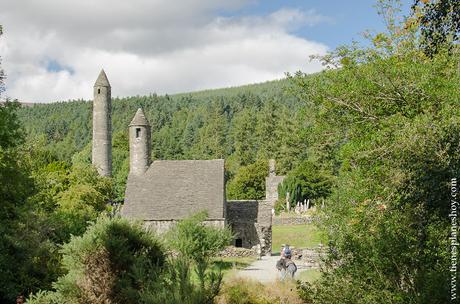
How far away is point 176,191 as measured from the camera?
3819 centimetres

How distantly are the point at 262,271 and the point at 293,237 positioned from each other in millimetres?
17076

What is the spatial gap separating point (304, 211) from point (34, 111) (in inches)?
5994

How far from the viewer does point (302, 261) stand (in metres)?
31.2

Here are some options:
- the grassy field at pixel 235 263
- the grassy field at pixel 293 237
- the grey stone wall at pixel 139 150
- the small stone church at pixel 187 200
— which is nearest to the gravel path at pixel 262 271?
the grassy field at pixel 235 263

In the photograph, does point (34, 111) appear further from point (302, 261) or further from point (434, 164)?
point (434, 164)

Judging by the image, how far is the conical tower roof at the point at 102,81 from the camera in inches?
2076

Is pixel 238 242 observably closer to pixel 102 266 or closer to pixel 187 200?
pixel 187 200

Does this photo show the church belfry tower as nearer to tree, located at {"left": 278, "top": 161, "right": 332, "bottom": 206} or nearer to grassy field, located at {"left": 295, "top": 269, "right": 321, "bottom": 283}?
tree, located at {"left": 278, "top": 161, "right": 332, "bottom": 206}

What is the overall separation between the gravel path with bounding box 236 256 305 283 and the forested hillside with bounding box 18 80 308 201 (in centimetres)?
722

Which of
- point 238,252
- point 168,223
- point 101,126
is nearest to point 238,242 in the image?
point 238,252

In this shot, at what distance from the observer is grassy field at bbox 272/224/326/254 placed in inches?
1597

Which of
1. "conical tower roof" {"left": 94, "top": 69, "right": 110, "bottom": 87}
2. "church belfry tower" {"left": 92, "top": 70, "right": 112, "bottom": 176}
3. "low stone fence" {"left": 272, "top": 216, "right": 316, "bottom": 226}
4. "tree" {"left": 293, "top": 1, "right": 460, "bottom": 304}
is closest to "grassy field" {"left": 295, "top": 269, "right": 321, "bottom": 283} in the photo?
"tree" {"left": 293, "top": 1, "right": 460, "bottom": 304}

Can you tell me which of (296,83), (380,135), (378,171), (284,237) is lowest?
(284,237)

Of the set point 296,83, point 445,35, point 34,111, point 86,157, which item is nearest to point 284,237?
point 296,83
